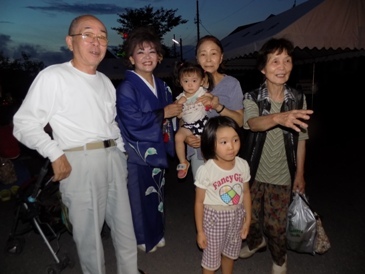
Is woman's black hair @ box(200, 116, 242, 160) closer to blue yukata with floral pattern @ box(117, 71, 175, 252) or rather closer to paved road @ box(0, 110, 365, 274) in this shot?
blue yukata with floral pattern @ box(117, 71, 175, 252)

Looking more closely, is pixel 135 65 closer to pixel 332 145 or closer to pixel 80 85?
pixel 80 85

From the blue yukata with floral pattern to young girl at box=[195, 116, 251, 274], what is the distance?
2.33 ft

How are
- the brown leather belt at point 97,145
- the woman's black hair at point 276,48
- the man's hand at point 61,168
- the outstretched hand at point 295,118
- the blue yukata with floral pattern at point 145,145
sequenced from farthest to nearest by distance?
the blue yukata with floral pattern at point 145,145 < the woman's black hair at point 276,48 < the brown leather belt at point 97,145 < the man's hand at point 61,168 < the outstretched hand at point 295,118

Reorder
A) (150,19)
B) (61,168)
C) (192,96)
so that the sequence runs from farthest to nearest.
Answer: (150,19), (192,96), (61,168)

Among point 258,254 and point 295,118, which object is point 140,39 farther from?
point 258,254

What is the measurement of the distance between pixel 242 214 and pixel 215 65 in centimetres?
144

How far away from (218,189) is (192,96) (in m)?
1.12

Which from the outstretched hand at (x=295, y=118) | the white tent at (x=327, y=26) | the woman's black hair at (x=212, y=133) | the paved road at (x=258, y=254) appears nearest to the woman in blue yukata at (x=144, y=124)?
the paved road at (x=258, y=254)

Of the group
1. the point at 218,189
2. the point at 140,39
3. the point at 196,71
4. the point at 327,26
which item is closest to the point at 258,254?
the point at 218,189

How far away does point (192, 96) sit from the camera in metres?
2.80

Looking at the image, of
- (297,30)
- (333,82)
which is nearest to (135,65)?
(297,30)

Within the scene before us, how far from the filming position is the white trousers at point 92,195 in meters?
2.10

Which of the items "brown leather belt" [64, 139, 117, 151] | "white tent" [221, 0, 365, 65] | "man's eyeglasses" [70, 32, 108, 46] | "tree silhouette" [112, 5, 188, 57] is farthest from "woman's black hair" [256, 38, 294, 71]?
"tree silhouette" [112, 5, 188, 57]

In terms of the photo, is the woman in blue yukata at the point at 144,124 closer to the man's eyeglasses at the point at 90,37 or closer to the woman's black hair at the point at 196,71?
the woman's black hair at the point at 196,71
